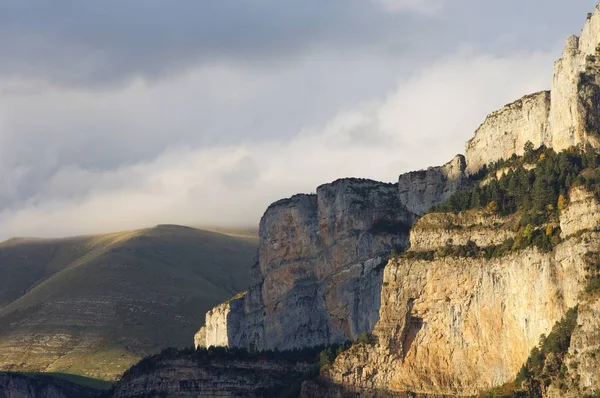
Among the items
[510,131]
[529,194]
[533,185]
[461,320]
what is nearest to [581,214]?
[461,320]

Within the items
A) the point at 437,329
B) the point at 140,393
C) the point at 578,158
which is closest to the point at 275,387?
the point at 140,393

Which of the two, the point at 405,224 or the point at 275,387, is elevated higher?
the point at 405,224

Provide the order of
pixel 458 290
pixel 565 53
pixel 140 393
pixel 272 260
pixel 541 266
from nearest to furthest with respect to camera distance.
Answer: pixel 541 266 → pixel 458 290 → pixel 565 53 → pixel 140 393 → pixel 272 260

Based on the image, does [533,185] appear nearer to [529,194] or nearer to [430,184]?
[529,194]

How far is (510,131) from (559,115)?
11409 millimetres

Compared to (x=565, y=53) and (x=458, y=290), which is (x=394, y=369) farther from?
(x=565, y=53)

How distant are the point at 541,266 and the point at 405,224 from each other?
1664 inches

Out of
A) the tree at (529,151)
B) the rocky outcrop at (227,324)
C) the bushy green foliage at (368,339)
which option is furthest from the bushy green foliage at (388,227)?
the bushy green foliage at (368,339)

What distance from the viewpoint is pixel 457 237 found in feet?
476

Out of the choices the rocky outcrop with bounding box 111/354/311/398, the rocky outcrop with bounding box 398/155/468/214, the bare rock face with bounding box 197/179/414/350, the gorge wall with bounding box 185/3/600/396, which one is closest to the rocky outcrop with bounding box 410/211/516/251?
the gorge wall with bounding box 185/3/600/396

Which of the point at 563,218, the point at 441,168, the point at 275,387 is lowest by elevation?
the point at 275,387

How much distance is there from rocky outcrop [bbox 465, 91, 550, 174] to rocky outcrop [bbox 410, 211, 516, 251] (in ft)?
44.0

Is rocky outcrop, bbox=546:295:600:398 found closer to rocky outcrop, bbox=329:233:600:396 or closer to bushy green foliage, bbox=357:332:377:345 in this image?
rocky outcrop, bbox=329:233:600:396

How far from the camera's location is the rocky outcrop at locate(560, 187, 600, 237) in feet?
421
